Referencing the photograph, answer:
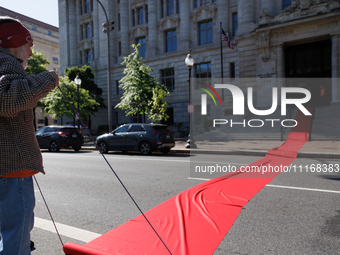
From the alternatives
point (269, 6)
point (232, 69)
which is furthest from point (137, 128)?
point (269, 6)

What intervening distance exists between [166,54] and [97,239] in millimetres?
31105

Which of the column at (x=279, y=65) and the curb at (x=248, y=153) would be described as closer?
the curb at (x=248, y=153)

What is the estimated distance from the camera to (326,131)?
16250mm

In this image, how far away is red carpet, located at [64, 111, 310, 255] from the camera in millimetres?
3107

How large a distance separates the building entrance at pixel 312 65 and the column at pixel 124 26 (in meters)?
20.4

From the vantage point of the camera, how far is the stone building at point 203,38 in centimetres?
2306

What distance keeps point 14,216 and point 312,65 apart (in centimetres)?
2905

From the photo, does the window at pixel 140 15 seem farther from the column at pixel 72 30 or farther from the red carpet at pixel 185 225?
the red carpet at pixel 185 225

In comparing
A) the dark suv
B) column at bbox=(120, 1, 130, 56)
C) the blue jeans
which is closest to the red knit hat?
the blue jeans

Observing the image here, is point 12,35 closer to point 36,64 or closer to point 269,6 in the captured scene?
point 269,6

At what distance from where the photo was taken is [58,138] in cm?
1638

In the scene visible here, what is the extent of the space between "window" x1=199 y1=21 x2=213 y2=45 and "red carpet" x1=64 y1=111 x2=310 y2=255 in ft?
90.6

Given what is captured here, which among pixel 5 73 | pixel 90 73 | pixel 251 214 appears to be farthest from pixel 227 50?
pixel 5 73

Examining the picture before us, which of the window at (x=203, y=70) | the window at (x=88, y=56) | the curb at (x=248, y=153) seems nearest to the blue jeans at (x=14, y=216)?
the curb at (x=248, y=153)
